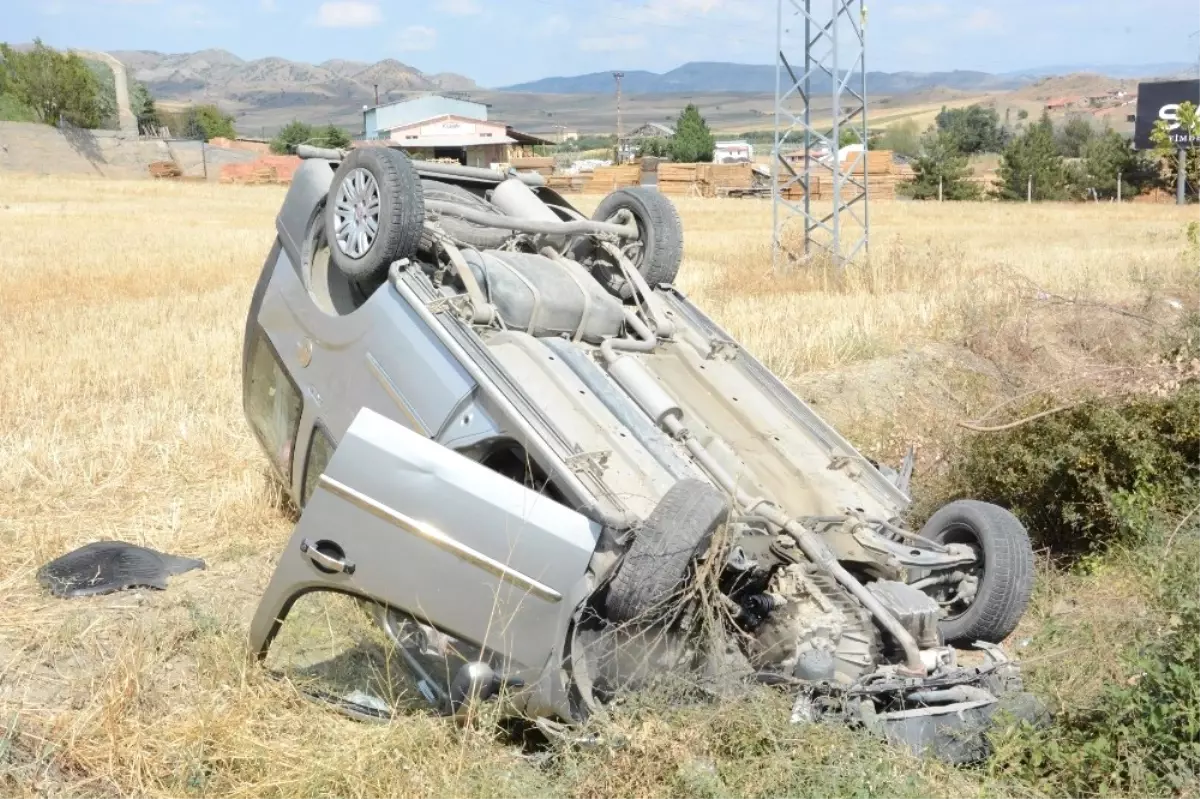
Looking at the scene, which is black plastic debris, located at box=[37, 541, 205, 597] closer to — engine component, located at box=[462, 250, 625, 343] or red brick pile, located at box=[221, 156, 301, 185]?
engine component, located at box=[462, 250, 625, 343]

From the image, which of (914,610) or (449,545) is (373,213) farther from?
(914,610)

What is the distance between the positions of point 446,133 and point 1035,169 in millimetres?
42093

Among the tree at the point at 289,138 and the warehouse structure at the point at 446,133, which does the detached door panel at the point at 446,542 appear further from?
the tree at the point at 289,138

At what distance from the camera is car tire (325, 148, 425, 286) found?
478cm

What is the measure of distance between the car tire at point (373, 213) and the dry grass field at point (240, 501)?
160 cm

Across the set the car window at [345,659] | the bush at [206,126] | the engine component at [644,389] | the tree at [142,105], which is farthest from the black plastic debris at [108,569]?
the tree at [142,105]

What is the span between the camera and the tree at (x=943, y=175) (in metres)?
42.7

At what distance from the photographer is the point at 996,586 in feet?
14.9

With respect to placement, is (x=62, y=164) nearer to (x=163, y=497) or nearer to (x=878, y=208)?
(x=878, y=208)

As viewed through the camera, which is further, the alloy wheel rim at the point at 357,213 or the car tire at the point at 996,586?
the alloy wheel rim at the point at 357,213

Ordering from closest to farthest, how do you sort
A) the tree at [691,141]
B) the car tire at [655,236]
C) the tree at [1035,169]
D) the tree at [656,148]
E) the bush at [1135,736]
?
the bush at [1135,736] → the car tire at [655,236] → the tree at [1035,169] → the tree at [691,141] → the tree at [656,148]

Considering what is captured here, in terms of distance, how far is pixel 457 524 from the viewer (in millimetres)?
3666

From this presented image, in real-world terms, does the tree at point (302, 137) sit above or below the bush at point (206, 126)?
below

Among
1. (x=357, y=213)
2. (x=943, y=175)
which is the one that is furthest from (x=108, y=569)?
(x=943, y=175)
